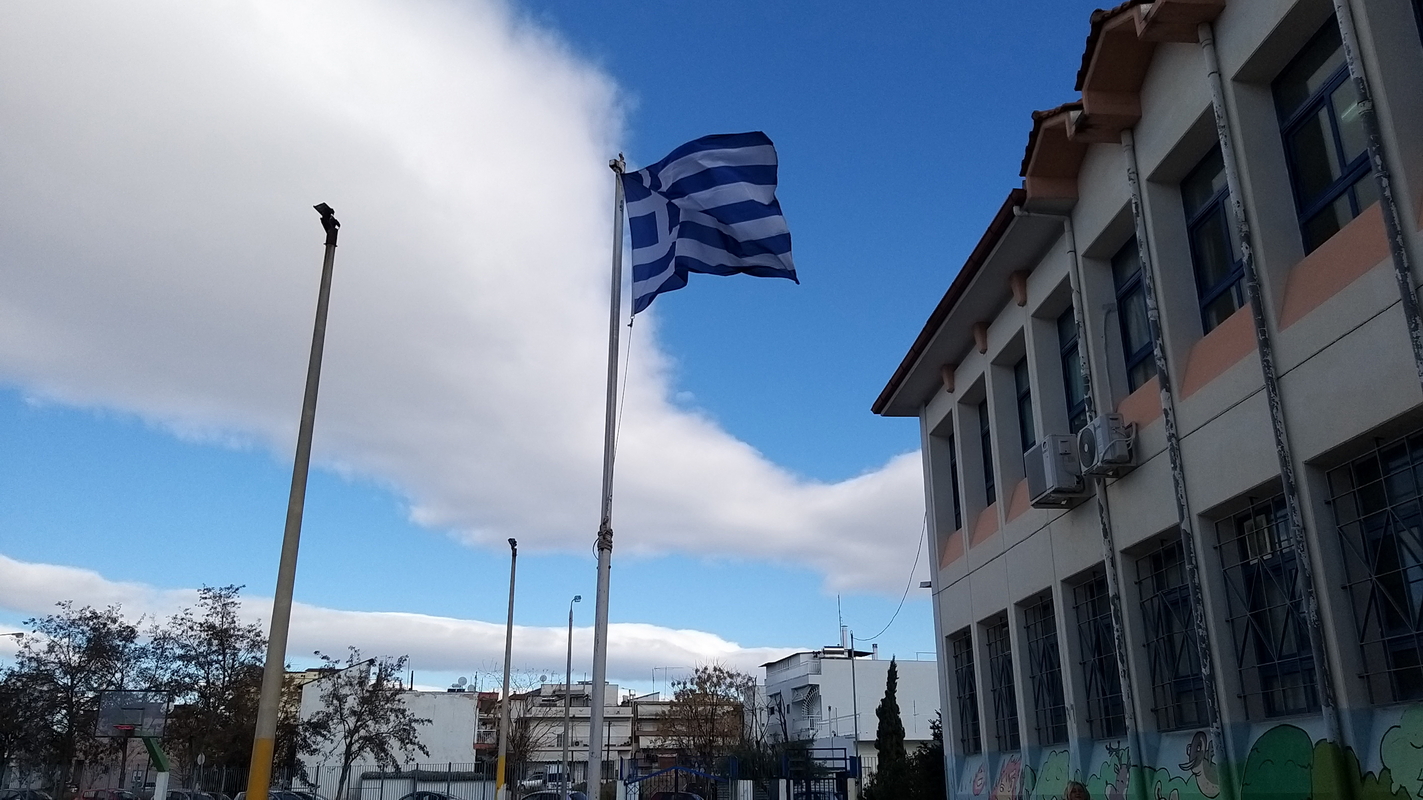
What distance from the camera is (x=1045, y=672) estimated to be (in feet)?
54.2

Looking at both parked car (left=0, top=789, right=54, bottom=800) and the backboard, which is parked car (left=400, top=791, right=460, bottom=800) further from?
parked car (left=0, top=789, right=54, bottom=800)

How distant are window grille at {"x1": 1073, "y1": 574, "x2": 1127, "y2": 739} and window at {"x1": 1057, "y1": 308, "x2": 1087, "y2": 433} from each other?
7.86 ft

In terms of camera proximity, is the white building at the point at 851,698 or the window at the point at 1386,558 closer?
the window at the point at 1386,558

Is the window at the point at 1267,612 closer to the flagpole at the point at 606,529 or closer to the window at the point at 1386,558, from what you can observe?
the window at the point at 1386,558

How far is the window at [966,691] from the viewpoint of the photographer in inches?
781

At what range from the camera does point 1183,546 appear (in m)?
12.0

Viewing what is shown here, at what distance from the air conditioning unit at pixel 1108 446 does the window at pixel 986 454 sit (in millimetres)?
5244

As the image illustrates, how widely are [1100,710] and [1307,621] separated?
5.35 m

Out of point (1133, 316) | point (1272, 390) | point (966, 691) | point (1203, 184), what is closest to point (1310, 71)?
point (1203, 184)

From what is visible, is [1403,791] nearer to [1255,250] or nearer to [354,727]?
[1255,250]

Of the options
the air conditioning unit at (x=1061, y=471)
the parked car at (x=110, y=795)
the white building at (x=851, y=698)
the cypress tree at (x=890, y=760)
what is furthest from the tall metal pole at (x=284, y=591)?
the white building at (x=851, y=698)

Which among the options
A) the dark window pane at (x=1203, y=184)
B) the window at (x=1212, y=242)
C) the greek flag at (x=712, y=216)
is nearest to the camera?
the window at (x=1212, y=242)

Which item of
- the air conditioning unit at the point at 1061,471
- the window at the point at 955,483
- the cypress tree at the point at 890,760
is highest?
the window at the point at 955,483

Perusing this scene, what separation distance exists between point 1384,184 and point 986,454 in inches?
449
